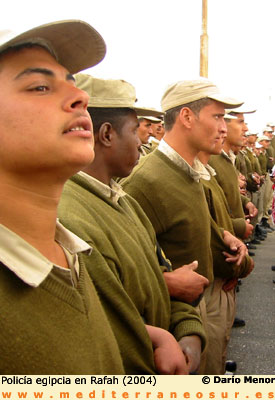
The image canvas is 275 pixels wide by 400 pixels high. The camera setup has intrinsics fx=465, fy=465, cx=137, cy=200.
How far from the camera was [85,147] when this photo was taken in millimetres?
1171

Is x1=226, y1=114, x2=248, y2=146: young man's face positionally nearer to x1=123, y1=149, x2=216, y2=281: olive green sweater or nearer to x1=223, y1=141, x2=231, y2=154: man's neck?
x1=223, y1=141, x2=231, y2=154: man's neck

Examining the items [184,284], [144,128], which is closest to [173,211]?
[184,284]

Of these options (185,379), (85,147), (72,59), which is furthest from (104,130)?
(185,379)

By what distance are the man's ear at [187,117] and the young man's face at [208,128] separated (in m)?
0.03

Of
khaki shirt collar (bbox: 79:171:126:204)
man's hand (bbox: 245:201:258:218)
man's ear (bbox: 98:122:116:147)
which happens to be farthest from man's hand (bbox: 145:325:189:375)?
man's hand (bbox: 245:201:258:218)

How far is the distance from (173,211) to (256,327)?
2.70 metres

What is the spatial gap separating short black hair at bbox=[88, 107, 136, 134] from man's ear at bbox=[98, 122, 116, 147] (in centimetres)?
2

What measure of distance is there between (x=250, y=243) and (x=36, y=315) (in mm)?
8873

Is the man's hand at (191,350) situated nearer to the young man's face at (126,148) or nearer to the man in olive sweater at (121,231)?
Result: the man in olive sweater at (121,231)

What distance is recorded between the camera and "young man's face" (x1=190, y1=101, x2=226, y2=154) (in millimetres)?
3086

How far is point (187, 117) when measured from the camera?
3098 mm

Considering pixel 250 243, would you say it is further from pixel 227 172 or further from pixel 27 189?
pixel 27 189

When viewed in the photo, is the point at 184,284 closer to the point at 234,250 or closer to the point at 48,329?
the point at 234,250

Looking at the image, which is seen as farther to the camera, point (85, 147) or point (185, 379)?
point (185, 379)
